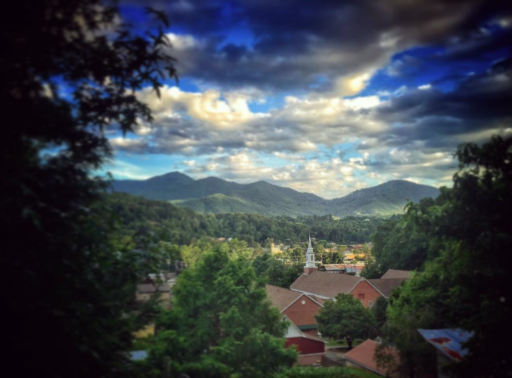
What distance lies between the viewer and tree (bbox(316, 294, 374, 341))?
1766cm

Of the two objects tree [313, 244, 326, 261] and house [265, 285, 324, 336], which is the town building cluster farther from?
tree [313, 244, 326, 261]

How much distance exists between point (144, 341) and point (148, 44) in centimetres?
448

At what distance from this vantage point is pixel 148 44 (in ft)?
15.2

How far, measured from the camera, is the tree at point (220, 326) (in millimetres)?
7473

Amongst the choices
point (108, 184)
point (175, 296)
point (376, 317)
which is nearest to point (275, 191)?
point (376, 317)

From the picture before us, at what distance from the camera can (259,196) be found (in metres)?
35.4

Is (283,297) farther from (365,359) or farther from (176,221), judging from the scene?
(176,221)

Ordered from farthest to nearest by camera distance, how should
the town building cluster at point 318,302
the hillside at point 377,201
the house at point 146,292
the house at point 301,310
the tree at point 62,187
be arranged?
the hillside at point 377,201, the house at point 301,310, the town building cluster at point 318,302, the house at point 146,292, the tree at point 62,187

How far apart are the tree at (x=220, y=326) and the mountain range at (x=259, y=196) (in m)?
1.99

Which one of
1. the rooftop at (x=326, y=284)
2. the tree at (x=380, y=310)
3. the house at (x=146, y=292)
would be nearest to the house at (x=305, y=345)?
the tree at (x=380, y=310)

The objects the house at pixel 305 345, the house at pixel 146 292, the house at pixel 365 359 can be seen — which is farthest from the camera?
the house at pixel 305 345

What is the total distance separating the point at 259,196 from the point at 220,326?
27022 mm

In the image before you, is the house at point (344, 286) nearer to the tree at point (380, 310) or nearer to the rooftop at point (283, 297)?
the rooftop at point (283, 297)

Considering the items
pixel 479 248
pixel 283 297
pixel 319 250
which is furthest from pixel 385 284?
Result: pixel 319 250
